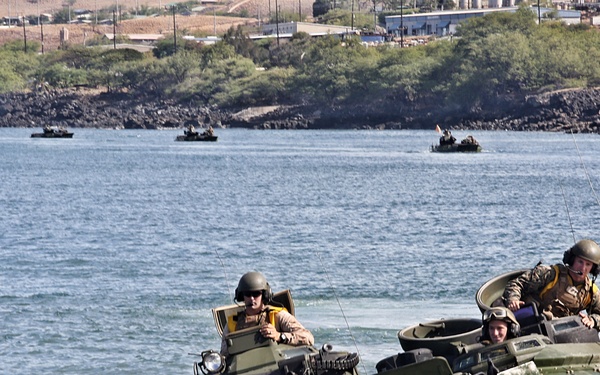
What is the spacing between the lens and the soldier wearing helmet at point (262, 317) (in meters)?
14.4

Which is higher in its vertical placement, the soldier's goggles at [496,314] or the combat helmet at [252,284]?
the combat helmet at [252,284]

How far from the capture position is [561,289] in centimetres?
1599

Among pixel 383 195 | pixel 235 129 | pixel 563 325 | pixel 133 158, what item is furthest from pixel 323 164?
pixel 235 129

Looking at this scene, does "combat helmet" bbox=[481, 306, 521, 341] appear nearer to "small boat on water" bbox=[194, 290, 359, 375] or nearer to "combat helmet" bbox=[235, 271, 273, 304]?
"small boat on water" bbox=[194, 290, 359, 375]

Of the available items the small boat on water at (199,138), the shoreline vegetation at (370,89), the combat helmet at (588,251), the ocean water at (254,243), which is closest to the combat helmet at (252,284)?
the combat helmet at (588,251)

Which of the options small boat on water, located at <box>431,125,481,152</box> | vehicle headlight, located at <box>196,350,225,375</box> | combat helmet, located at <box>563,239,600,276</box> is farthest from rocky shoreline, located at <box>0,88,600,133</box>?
vehicle headlight, located at <box>196,350,225,375</box>

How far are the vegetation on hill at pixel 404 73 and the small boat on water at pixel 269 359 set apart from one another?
141769mm

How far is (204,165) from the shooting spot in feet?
284

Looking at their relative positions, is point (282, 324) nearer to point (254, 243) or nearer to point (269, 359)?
point (269, 359)

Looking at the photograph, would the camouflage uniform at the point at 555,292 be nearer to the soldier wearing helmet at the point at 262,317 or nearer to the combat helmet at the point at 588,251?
the combat helmet at the point at 588,251

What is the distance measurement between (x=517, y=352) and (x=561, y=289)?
2547 millimetres

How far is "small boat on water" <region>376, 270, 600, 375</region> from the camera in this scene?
44.1ft

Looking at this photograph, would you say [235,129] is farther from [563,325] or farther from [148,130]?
[563,325]

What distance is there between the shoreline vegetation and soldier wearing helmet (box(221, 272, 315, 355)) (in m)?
119
